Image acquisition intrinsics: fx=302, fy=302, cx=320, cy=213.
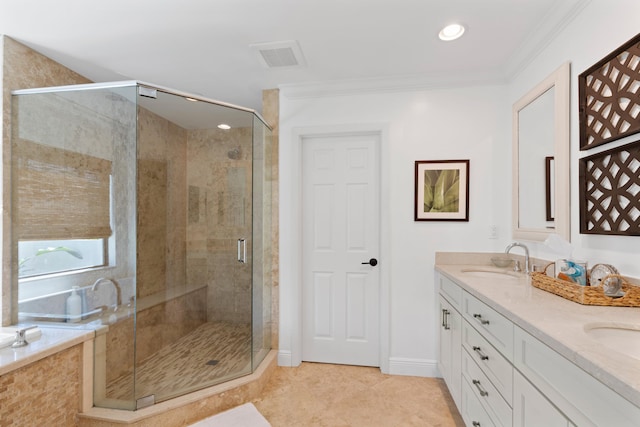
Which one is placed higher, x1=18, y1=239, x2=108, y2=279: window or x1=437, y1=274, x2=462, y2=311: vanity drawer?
x1=18, y1=239, x2=108, y2=279: window

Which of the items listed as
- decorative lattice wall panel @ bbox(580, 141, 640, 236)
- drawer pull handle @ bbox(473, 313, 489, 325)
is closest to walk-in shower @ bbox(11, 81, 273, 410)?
drawer pull handle @ bbox(473, 313, 489, 325)

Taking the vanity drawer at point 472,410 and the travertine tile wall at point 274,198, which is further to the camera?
the travertine tile wall at point 274,198

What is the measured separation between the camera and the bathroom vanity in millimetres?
744

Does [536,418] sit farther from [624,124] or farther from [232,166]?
[232,166]

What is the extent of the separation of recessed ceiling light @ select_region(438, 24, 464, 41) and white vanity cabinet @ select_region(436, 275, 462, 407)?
1.61 m

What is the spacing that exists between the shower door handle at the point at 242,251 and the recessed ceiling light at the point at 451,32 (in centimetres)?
210

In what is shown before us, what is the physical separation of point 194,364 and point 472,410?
1937 millimetres

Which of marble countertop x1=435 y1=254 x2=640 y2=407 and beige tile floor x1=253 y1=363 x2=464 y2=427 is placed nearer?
marble countertop x1=435 y1=254 x2=640 y2=407

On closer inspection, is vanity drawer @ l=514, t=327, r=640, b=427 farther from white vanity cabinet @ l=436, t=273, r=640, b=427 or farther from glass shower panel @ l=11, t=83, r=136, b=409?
glass shower panel @ l=11, t=83, r=136, b=409

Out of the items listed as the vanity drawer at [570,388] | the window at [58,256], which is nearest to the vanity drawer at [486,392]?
the vanity drawer at [570,388]

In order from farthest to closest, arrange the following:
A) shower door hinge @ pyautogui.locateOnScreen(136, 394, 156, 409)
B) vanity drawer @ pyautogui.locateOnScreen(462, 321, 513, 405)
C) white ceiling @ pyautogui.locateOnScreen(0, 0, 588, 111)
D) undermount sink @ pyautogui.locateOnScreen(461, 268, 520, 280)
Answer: undermount sink @ pyautogui.locateOnScreen(461, 268, 520, 280) < shower door hinge @ pyautogui.locateOnScreen(136, 394, 156, 409) < white ceiling @ pyautogui.locateOnScreen(0, 0, 588, 111) < vanity drawer @ pyautogui.locateOnScreen(462, 321, 513, 405)

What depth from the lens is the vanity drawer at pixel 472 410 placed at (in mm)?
1447

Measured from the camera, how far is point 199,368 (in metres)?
2.29

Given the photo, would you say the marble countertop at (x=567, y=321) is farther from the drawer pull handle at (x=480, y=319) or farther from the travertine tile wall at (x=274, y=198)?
the travertine tile wall at (x=274, y=198)
